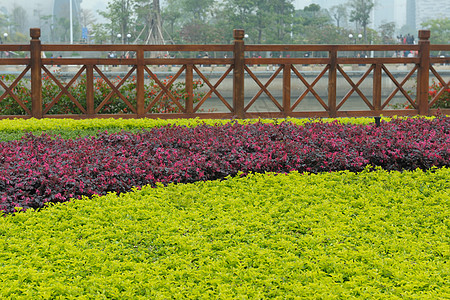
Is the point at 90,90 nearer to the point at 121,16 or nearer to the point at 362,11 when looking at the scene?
the point at 121,16

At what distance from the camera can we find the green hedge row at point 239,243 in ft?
9.14

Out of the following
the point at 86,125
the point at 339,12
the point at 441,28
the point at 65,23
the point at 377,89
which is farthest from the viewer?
the point at 441,28

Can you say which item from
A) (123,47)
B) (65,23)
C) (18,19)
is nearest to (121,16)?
(65,23)

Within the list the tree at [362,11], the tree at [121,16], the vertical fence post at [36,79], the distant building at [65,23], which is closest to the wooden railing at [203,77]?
the vertical fence post at [36,79]

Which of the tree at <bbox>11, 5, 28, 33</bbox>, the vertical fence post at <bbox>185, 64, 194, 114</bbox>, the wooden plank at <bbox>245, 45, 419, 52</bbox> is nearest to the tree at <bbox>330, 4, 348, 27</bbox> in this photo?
the tree at <bbox>11, 5, 28, 33</bbox>

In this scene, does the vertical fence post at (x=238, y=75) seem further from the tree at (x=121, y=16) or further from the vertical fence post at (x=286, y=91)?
the tree at (x=121, y=16)

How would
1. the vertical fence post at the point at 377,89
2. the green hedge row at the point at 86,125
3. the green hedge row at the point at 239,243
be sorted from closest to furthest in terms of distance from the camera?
the green hedge row at the point at 239,243 → the green hedge row at the point at 86,125 → the vertical fence post at the point at 377,89

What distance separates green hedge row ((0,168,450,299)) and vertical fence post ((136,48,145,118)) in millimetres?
4682

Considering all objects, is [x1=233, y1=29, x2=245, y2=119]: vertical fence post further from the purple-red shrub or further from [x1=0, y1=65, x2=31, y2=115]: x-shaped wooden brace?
[x1=0, y1=65, x2=31, y2=115]: x-shaped wooden brace

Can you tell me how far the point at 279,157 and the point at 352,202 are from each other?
1.13 meters

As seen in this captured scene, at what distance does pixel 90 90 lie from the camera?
892cm

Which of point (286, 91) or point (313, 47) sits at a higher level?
point (313, 47)

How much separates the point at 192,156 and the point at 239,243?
1834mm

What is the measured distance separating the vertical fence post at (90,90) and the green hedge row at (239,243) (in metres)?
4.82
